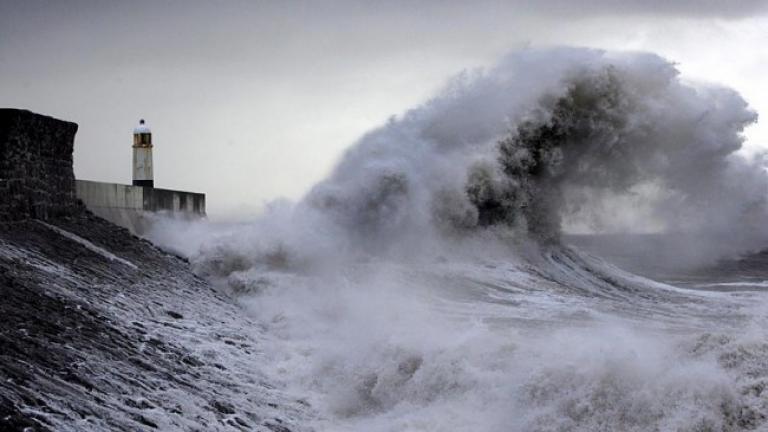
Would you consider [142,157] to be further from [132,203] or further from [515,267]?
[515,267]

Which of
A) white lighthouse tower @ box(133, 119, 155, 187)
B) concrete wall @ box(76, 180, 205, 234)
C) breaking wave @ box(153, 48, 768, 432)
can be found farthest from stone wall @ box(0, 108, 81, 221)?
white lighthouse tower @ box(133, 119, 155, 187)

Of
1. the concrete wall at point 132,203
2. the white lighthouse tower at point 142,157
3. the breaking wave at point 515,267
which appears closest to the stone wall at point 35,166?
the concrete wall at point 132,203

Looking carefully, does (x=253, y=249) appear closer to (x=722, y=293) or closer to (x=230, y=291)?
(x=230, y=291)

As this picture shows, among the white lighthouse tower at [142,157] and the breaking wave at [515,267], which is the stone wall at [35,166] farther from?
the white lighthouse tower at [142,157]

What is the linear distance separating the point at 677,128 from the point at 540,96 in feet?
8.27

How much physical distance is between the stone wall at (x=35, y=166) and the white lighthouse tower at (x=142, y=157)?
416 centimetres

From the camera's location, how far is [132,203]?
45.9 ft

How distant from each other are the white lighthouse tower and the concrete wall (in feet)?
2.13

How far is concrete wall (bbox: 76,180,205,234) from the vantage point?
1269cm

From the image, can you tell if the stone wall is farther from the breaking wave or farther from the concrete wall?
the breaking wave

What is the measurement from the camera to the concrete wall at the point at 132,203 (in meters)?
12.7

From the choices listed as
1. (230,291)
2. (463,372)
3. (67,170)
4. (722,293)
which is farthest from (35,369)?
(722,293)

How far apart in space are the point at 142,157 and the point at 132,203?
2.46 metres

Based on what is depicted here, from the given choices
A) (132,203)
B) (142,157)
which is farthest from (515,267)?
(142,157)
